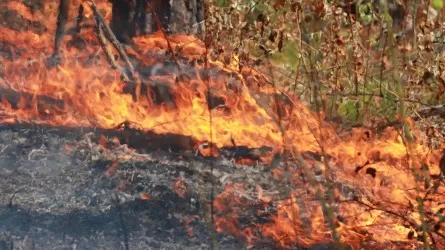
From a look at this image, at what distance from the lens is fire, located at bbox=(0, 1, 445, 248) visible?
349 cm

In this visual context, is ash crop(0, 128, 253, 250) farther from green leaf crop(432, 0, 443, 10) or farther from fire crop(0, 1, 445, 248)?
green leaf crop(432, 0, 443, 10)

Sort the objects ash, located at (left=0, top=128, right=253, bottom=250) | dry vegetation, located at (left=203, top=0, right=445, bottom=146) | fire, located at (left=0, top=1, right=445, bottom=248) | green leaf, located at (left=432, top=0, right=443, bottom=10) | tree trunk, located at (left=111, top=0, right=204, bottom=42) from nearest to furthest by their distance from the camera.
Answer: ash, located at (left=0, top=128, right=253, bottom=250), fire, located at (left=0, top=1, right=445, bottom=248), green leaf, located at (left=432, top=0, right=443, bottom=10), dry vegetation, located at (left=203, top=0, right=445, bottom=146), tree trunk, located at (left=111, top=0, right=204, bottom=42)

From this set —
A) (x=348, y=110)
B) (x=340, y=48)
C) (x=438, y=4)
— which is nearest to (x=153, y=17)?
(x=340, y=48)

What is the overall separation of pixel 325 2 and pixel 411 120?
1158 mm

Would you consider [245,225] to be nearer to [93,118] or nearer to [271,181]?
[271,181]

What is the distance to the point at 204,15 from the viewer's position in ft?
15.5

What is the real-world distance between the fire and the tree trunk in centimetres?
8

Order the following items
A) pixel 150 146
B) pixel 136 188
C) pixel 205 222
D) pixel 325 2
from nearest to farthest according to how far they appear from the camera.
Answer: pixel 205 222, pixel 136 188, pixel 150 146, pixel 325 2

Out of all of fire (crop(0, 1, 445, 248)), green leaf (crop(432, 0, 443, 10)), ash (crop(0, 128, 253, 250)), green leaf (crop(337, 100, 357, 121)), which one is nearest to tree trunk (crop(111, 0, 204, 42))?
fire (crop(0, 1, 445, 248))

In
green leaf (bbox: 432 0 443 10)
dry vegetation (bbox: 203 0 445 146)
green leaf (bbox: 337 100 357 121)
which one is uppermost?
green leaf (bbox: 432 0 443 10)

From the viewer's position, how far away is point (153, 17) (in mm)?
4664

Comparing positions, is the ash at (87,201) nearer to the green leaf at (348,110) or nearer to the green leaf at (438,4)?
the green leaf at (348,110)

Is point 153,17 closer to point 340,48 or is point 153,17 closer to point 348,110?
point 340,48

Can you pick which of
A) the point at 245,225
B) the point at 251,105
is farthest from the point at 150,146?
the point at 245,225
